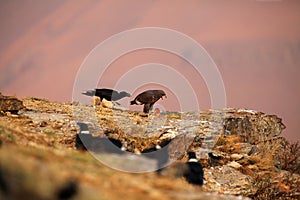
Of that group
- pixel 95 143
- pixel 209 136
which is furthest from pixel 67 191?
pixel 209 136

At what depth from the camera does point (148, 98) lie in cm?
3416

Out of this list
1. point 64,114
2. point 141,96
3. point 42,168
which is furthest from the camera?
point 141,96

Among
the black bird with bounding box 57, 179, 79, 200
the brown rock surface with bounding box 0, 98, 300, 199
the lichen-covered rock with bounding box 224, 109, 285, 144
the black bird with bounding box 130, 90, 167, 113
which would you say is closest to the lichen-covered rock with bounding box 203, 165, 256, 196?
the brown rock surface with bounding box 0, 98, 300, 199

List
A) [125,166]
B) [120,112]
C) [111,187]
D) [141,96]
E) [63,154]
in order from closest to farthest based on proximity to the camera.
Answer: [111,187] < [63,154] < [125,166] < [120,112] < [141,96]

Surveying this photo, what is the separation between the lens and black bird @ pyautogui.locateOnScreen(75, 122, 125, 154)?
23.5 m

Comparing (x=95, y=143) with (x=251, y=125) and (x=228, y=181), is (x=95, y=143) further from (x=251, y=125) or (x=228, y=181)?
(x=251, y=125)

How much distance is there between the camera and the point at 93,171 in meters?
9.95

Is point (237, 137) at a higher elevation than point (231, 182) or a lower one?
higher

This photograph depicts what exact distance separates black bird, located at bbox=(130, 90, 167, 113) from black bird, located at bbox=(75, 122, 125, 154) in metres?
8.40

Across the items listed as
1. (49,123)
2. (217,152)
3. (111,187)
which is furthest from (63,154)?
(217,152)

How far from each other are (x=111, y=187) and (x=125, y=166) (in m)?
4.05

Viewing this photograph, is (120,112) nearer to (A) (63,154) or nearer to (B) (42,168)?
(A) (63,154)

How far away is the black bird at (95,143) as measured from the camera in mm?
23484

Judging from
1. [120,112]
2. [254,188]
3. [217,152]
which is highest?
[120,112]
